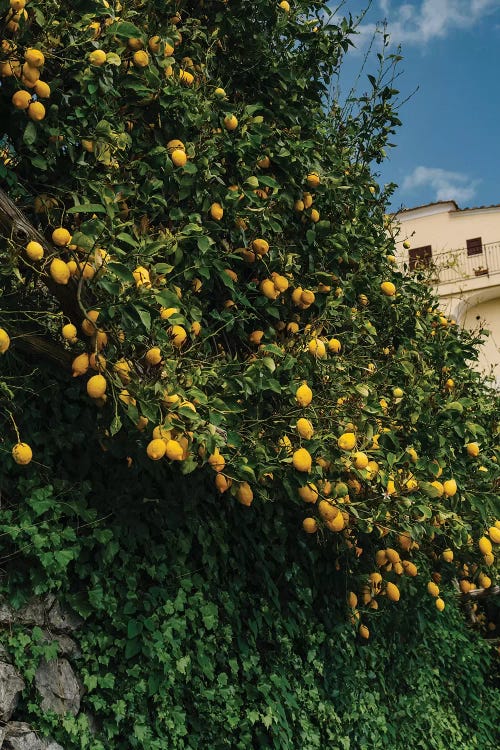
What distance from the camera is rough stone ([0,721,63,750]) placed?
2.73 m

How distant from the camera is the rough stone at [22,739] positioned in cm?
273

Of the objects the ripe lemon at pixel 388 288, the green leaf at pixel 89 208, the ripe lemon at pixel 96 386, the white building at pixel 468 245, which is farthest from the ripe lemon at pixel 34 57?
the white building at pixel 468 245

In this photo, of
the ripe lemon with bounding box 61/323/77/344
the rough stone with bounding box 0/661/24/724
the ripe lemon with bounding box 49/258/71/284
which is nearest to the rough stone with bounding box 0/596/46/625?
the rough stone with bounding box 0/661/24/724

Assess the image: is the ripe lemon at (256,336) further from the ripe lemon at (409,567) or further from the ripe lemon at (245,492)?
the ripe lemon at (409,567)

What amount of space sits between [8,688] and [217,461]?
118 centimetres

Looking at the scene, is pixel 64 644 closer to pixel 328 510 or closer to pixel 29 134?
pixel 328 510

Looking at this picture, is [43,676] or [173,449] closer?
[173,449]

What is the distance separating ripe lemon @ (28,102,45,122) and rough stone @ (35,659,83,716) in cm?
226

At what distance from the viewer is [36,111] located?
3.02 metres

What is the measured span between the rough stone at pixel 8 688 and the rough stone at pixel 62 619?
0.26 metres

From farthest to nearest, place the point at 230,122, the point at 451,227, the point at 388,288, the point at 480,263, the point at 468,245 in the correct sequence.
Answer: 1. the point at 451,227
2. the point at 468,245
3. the point at 480,263
4. the point at 388,288
5. the point at 230,122

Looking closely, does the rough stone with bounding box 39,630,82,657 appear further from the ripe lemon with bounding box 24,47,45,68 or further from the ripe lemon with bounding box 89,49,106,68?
the ripe lemon with bounding box 89,49,106,68

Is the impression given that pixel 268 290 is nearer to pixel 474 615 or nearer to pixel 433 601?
pixel 433 601

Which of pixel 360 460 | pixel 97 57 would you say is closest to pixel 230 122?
pixel 97 57
